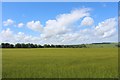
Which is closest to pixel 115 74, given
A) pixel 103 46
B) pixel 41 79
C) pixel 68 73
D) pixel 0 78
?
pixel 68 73

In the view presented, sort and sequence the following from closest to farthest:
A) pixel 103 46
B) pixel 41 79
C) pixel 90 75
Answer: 1. pixel 41 79
2. pixel 90 75
3. pixel 103 46

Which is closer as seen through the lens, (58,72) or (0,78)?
(0,78)

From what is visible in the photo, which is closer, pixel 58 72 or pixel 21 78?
pixel 21 78

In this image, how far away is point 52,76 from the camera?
1087 centimetres

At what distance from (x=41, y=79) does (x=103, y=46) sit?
1417 inches

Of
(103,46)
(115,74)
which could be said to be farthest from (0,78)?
(103,46)

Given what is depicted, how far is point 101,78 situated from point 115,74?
1073mm

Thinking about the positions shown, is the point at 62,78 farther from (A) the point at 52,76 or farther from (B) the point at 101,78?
(B) the point at 101,78

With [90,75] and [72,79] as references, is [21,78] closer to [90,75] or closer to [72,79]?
[72,79]

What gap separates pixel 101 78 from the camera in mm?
10539

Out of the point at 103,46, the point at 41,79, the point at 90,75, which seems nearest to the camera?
the point at 41,79

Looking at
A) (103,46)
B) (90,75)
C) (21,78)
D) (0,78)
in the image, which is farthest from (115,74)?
(103,46)

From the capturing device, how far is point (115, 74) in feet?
37.2

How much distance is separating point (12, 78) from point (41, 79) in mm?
1130
